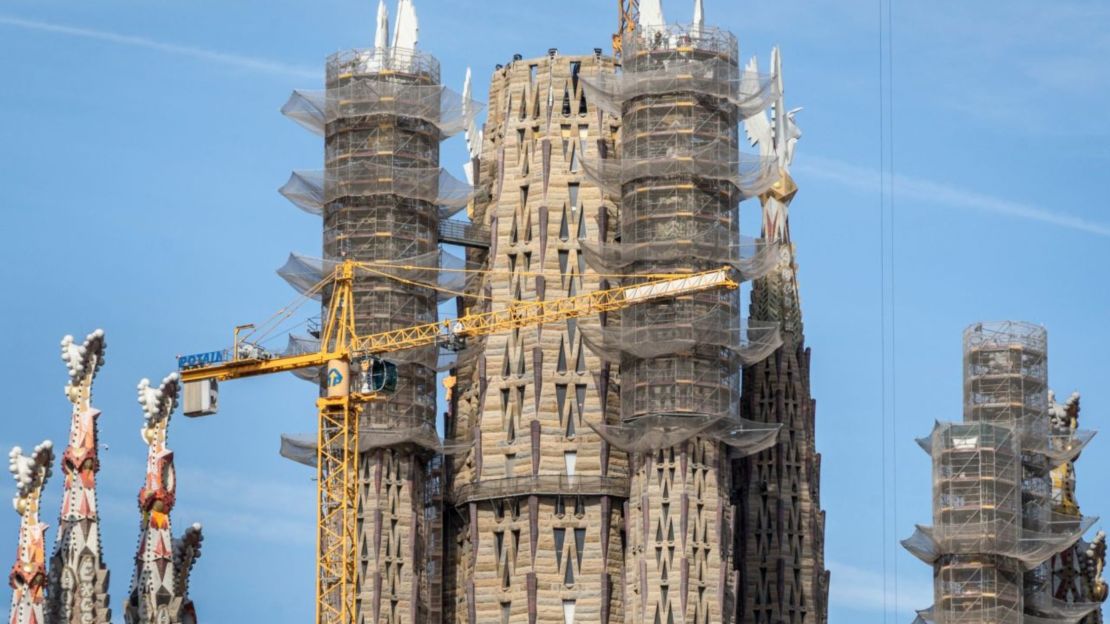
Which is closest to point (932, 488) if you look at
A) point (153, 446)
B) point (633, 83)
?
point (633, 83)

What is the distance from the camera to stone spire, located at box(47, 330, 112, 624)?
153875mm

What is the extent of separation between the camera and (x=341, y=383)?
191 metres

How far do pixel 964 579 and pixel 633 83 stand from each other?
Answer: 1178 inches

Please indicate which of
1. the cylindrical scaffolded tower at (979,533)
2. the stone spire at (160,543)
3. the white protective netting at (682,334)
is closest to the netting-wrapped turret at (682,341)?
the white protective netting at (682,334)

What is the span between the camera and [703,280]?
194000 millimetres

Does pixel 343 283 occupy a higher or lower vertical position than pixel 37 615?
higher

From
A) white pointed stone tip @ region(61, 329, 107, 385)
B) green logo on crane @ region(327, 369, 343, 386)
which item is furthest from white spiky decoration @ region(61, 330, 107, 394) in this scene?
green logo on crane @ region(327, 369, 343, 386)

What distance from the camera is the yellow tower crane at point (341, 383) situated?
189375mm

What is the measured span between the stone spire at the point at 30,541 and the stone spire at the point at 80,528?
131 cm

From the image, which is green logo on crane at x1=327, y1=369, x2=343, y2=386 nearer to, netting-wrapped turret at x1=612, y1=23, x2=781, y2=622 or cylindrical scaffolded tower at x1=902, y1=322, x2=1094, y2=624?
netting-wrapped turret at x1=612, y1=23, x2=781, y2=622

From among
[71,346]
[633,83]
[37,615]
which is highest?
[633,83]

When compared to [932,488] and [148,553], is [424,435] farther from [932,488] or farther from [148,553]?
[148,553]

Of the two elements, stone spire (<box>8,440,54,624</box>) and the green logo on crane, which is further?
the green logo on crane

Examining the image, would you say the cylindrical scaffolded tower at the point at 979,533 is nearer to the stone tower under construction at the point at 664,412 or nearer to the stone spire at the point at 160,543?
the stone tower under construction at the point at 664,412
